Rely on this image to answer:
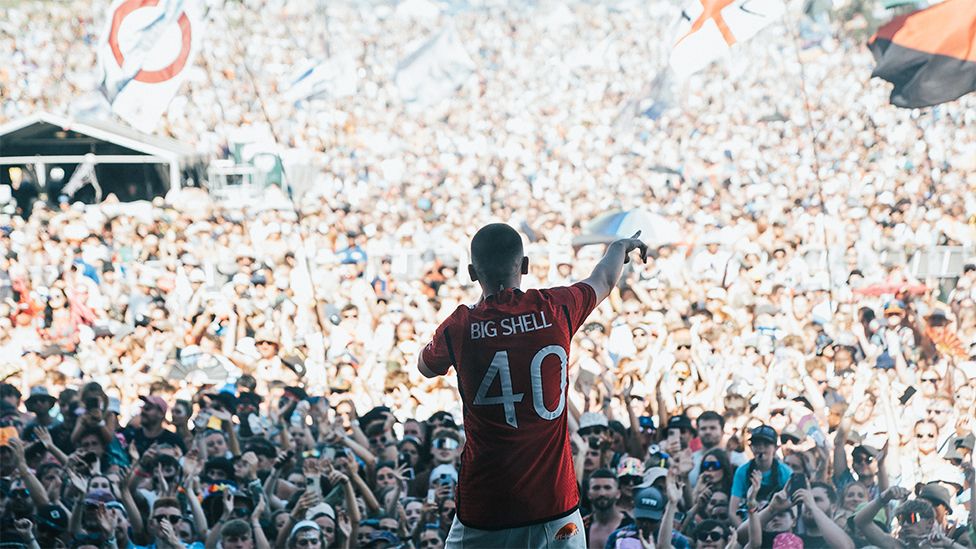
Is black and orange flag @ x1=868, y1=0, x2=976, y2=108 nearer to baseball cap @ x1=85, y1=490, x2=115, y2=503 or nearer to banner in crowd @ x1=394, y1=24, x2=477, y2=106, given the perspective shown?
baseball cap @ x1=85, y1=490, x2=115, y2=503

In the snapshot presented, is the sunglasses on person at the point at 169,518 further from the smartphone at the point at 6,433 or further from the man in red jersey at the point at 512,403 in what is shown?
the man in red jersey at the point at 512,403

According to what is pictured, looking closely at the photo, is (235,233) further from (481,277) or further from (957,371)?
(481,277)

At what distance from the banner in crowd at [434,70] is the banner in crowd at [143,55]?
341 inches

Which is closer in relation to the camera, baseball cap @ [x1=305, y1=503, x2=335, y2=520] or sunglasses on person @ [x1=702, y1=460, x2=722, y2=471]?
baseball cap @ [x1=305, y1=503, x2=335, y2=520]

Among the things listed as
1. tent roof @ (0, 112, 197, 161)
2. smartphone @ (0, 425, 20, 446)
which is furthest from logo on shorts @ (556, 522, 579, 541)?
tent roof @ (0, 112, 197, 161)

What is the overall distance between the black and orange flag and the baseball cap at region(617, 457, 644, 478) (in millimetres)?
4642

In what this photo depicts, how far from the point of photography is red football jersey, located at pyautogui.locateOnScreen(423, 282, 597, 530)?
346 cm

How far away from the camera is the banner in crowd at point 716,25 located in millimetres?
8844

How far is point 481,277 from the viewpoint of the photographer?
11.8 feet

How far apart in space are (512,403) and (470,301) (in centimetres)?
727

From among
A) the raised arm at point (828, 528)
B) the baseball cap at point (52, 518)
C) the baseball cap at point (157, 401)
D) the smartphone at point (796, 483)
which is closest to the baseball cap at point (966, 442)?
the smartphone at point (796, 483)

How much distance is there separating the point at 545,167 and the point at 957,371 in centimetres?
1186

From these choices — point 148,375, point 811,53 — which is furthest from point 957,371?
point 811,53

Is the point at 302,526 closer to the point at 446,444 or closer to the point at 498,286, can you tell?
the point at 446,444
